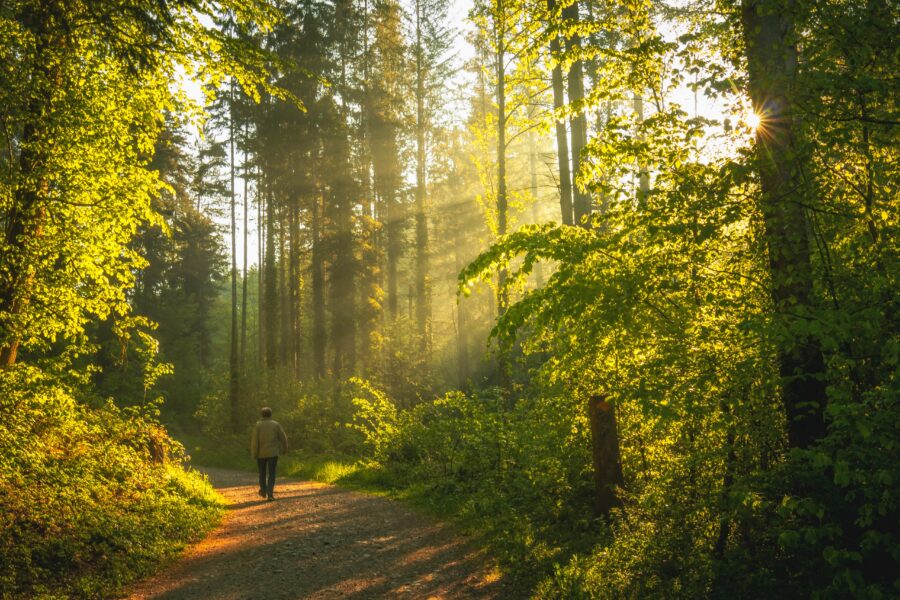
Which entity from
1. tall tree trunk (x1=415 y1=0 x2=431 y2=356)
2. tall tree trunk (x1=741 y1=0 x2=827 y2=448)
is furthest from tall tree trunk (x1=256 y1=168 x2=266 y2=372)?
tall tree trunk (x1=741 y1=0 x2=827 y2=448)

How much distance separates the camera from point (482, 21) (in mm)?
15438

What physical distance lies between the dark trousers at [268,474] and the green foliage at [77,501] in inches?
70.7

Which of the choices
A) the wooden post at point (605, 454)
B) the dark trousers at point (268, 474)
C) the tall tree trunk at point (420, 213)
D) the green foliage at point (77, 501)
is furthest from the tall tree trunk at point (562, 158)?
the tall tree trunk at point (420, 213)

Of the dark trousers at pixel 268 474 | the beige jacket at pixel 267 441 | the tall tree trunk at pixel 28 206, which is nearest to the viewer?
the tall tree trunk at pixel 28 206

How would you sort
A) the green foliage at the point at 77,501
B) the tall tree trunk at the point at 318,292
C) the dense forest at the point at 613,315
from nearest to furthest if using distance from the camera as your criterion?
the dense forest at the point at 613,315, the green foliage at the point at 77,501, the tall tree trunk at the point at 318,292

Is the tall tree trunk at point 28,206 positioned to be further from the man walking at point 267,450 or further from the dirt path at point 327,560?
the man walking at point 267,450

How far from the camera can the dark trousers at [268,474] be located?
1237 centimetres

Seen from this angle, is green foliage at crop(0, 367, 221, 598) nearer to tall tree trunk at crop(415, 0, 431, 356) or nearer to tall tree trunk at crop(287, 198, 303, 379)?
tall tree trunk at crop(415, 0, 431, 356)

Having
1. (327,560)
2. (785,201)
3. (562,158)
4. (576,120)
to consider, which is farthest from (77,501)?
(576,120)

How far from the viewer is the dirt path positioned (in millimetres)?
6449

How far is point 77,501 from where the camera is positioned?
7.44m

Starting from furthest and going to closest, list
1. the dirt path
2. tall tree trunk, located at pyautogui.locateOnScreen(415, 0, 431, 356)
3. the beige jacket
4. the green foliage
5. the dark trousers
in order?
tall tree trunk, located at pyautogui.locateOnScreen(415, 0, 431, 356)
the beige jacket
the dark trousers
the dirt path
the green foliage

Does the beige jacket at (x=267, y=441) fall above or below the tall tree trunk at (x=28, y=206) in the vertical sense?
below

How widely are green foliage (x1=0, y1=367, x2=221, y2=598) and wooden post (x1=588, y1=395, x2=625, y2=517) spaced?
19.9 ft
